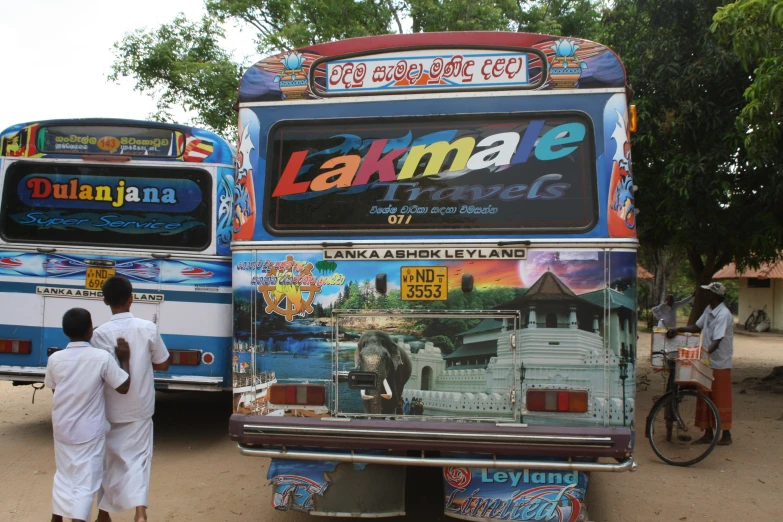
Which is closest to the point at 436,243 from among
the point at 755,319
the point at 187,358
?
the point at 187,358

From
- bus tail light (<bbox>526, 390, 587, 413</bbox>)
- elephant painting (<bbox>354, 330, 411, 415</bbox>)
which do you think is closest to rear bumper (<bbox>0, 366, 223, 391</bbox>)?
elephant painting (<bbox>354, 330, 411, 415</bbox>)

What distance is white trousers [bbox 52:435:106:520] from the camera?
4.17 metres

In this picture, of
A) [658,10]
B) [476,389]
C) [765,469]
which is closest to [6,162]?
[476,389]

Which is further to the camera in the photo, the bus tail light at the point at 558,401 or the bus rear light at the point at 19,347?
the bus rear light at the point at 19,347

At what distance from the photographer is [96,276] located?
7.05 m

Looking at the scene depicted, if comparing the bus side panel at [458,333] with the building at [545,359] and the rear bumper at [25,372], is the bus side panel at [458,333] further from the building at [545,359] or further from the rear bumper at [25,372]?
the rear bumper at [25,372]

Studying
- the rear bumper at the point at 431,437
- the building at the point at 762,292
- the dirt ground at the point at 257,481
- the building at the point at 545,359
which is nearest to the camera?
the rear bumper at the point at 431,437

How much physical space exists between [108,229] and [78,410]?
11.1 feet

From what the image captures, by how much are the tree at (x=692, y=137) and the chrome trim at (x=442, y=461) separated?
6569mm

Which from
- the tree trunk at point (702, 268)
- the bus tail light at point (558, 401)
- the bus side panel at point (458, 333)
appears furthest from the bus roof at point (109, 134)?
the tree trunk at point (702, 268)

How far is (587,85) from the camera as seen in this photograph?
4.45 m

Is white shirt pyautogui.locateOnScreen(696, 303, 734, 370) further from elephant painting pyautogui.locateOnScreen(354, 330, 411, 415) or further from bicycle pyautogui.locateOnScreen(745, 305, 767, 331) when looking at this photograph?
bicycle pyautogui.locateOnScreen(745, 305, 767, 331)

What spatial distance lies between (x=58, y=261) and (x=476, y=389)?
15.5 ft

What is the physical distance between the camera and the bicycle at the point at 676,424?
6.88m
